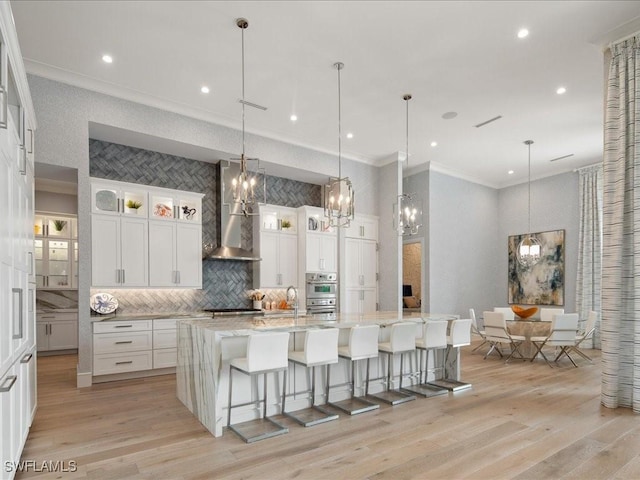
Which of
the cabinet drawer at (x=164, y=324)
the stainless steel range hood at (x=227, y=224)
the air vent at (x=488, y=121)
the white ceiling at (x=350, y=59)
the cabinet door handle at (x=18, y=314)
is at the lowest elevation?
the cabinet drawer at (x=164, y=324)

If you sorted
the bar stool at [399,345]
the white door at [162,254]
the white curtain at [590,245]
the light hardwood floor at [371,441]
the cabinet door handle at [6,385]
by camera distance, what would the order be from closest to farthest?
the cabinet door handle at [6,385], the light hardwood floor at [371,441], the bar stool at [399,345], the white door at [162,254], the white curtain at [590,245]

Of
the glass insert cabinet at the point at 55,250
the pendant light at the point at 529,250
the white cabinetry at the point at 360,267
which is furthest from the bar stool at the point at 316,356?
the glass insert cabinet at the point at 55,250

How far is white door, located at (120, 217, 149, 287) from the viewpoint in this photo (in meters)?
5.82

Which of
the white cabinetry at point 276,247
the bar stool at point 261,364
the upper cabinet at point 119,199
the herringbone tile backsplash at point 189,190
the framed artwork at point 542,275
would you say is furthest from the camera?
the framed artwork at point 542,275

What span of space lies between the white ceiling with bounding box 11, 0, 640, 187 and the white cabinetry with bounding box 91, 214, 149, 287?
1.77m

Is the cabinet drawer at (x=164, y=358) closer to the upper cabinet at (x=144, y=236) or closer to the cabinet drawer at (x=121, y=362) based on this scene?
the cabinet drawer at (x=121, y=362)

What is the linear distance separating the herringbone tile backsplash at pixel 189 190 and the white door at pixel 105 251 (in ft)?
1.74

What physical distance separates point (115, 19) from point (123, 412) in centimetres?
398

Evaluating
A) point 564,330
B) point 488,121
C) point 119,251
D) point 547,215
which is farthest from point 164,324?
point 547,215

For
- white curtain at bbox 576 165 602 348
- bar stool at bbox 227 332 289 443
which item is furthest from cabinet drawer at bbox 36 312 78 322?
white curtain at bbox 576 165 602 348

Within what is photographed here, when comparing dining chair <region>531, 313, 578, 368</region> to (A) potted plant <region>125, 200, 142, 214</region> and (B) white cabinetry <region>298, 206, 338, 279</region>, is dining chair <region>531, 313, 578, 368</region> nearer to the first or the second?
(B) white cabinetry <region>298, 206, 338, 279</region>

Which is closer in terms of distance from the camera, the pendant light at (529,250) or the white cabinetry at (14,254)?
the white cabinetry at (14,254)

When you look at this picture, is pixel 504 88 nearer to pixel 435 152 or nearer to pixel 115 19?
pixel 435 152

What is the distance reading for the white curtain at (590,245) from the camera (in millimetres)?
8383
